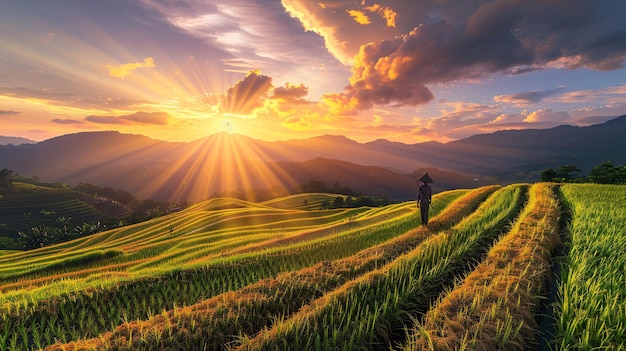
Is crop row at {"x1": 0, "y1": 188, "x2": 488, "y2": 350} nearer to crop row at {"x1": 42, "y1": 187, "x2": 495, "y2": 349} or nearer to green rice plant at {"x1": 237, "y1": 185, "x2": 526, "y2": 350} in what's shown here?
crop row at {"x1": 42, "y1": 187, "x2": 495, "y2": 349}

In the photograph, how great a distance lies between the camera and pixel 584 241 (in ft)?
35.6

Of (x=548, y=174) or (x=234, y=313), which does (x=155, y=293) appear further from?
(x=548, y=174)

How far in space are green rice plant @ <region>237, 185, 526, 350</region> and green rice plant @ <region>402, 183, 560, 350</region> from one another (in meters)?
0.67

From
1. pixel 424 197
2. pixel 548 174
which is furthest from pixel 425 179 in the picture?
pixel 548 174

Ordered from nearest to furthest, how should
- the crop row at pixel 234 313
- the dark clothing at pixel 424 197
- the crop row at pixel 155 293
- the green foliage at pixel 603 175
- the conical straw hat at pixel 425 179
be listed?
the crop row at pixel 234 313 < the crop row at pixel 155 293 < the conical straw hat at pixel 425 179 < the dark clothing at pixel 424 197 < the green foliage at pixel 603 175

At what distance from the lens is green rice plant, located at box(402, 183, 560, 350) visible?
560cm

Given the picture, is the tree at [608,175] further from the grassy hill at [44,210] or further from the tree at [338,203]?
the grassy hill at [44,210]

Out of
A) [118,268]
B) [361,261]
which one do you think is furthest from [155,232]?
[361,261]

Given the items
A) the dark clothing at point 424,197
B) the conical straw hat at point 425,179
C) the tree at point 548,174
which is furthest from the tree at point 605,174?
the conical straw hat at point 425,179

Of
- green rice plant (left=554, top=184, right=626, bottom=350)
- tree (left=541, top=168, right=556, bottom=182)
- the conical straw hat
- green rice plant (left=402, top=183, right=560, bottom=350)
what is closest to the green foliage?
tree (left=541, top=168, right=556, bottom=182)

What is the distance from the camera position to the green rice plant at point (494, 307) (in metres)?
5.60

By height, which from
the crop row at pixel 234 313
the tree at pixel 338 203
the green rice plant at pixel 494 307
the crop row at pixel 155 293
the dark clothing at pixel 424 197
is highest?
the dark clothing at pixel 424 197

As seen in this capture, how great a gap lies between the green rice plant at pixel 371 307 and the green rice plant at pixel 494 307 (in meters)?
0.67

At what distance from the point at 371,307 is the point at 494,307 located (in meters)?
2.88
